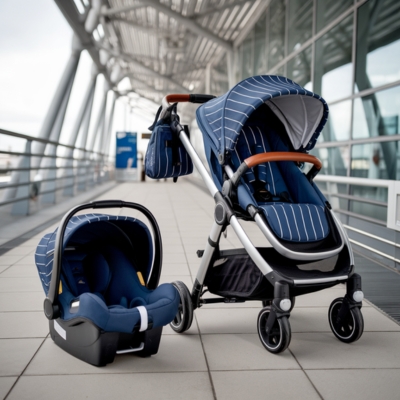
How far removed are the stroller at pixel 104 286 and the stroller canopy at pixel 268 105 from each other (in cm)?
57

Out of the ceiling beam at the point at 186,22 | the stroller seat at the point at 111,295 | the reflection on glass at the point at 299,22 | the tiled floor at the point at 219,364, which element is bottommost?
the tiled floor at the point at 219,364

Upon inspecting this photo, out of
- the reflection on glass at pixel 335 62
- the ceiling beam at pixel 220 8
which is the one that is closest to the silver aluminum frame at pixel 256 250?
the reflection on glass at pixel 335 62

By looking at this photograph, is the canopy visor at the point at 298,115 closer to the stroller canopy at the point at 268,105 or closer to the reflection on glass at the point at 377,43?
the stroller canopy at the point at 268,105

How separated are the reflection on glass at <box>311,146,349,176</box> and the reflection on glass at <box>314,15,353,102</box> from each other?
72 cm

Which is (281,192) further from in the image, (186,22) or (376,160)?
(186,22)

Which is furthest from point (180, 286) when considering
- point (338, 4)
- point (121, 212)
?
point (338, 4)

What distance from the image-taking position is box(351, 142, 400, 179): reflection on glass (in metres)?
5.11

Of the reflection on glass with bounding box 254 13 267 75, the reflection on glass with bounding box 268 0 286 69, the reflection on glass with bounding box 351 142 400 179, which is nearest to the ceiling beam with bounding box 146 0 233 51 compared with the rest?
the reflection on glass with bounding box 254 13 267 75

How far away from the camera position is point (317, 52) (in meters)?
7.52

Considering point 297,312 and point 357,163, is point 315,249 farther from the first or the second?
point 357,163

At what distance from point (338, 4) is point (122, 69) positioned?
1726cm

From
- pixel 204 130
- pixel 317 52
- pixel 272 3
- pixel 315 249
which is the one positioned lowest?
pixel 315 249

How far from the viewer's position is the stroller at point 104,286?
2111 mm

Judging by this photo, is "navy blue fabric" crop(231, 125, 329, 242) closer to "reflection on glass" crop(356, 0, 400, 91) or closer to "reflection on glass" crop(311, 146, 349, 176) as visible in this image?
"reflection on glass" crop(356, 0, 400, 91)
